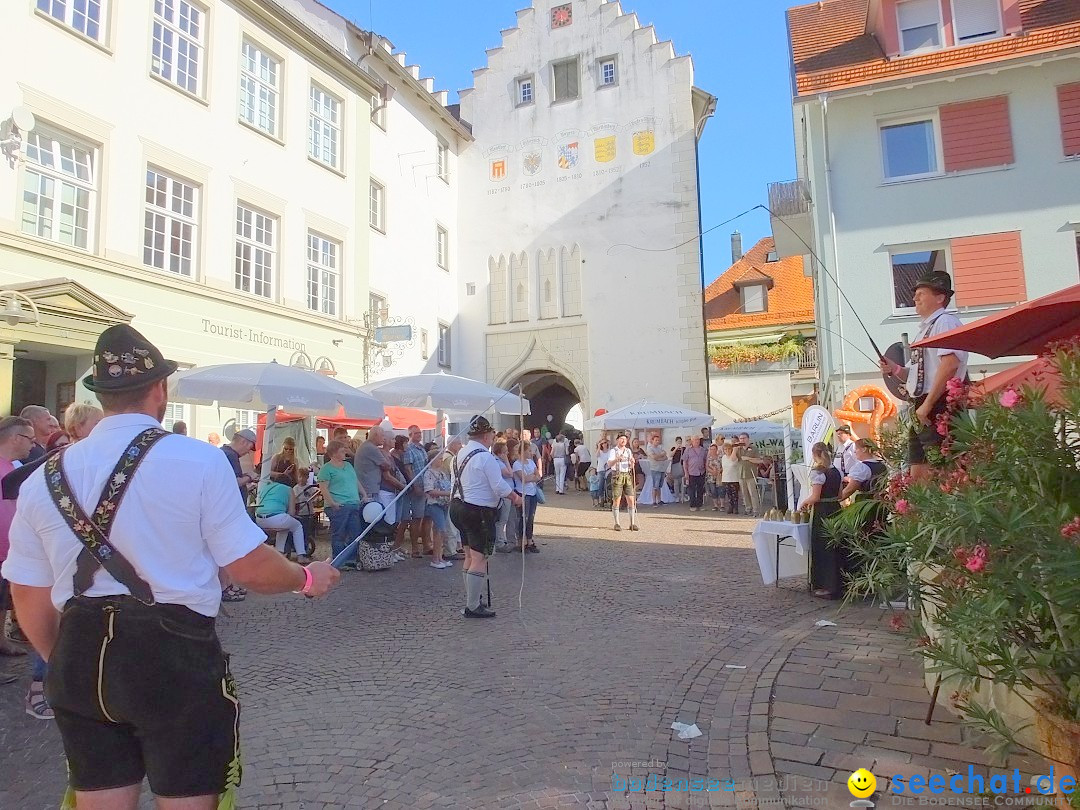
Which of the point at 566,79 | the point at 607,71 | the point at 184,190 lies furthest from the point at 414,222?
the point at 184,190

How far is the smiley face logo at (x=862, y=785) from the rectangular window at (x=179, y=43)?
52.8 ft

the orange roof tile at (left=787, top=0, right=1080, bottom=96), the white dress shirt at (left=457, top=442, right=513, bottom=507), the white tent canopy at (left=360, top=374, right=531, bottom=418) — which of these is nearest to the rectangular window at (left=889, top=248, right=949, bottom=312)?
the orange roof tile at (left=787, top=0, right=1080, bottom=96)

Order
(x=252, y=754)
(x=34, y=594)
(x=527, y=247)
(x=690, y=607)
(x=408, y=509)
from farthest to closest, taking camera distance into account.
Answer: (x=527, y=247) → (x=408, y=509) → (x=690, y=607) → (x=252, y=754) → (x=34, y=594)

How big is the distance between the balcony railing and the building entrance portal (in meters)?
12.9

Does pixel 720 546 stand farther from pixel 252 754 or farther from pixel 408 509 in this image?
pixel 252 754

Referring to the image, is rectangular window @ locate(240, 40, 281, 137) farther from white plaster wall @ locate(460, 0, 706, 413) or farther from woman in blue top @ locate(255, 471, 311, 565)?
woman in blue top @ locate(255, 471, 311, 565)

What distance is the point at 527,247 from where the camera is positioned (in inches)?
1049

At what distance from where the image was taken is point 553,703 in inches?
174

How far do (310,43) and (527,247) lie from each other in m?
10.5

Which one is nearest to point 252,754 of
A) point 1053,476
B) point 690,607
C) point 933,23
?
point 1053,476

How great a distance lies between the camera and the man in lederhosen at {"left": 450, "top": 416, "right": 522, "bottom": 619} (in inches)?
263

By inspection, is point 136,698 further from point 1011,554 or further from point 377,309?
point 377,309

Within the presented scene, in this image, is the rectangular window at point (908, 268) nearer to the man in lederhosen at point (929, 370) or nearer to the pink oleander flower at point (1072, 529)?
the man in lederhosen at point (929, 370)

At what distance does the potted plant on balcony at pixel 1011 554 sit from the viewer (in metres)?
2.48
